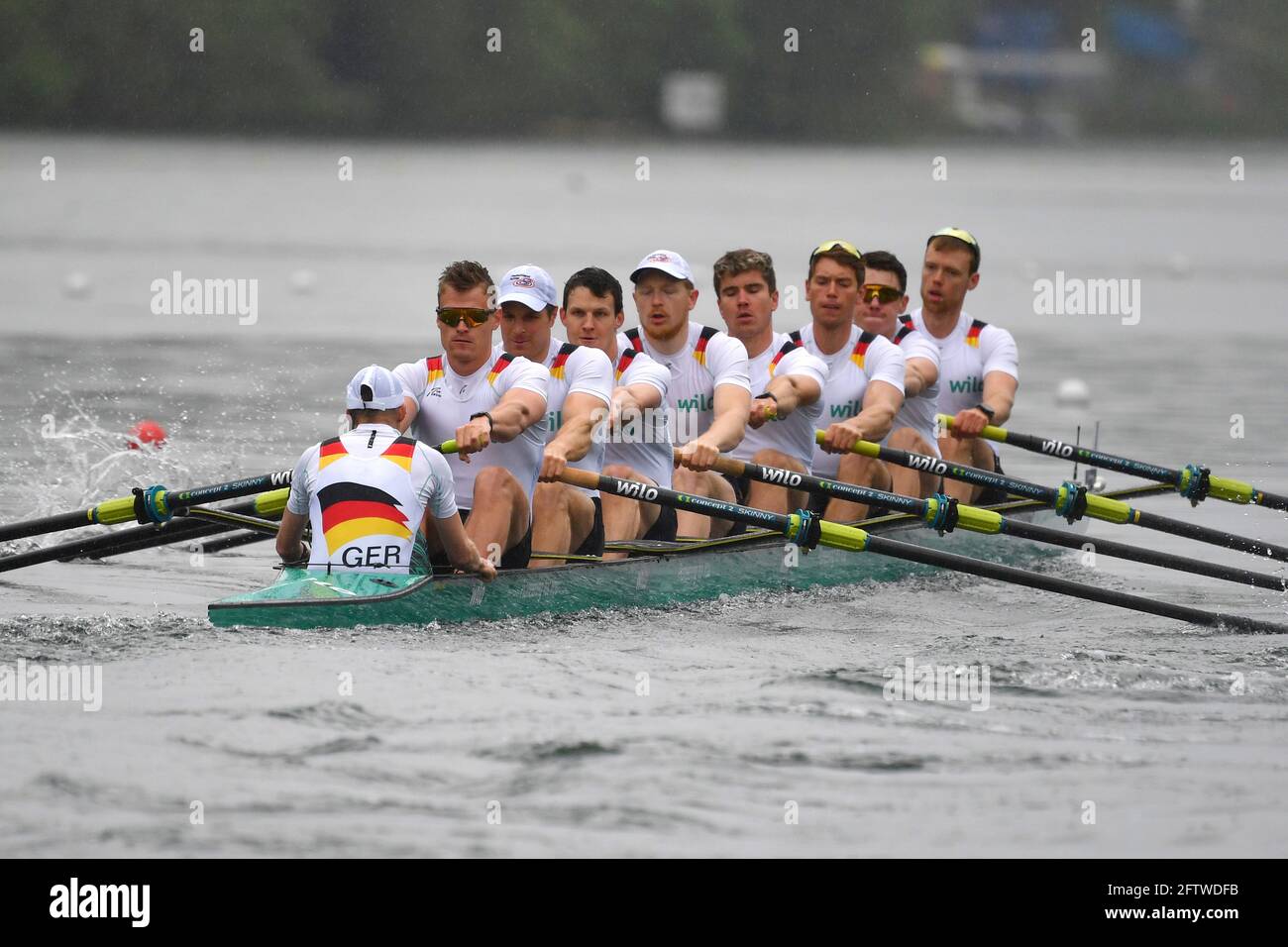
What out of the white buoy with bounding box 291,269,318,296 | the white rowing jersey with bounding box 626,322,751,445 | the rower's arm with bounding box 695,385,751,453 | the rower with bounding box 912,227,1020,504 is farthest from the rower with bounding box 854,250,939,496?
the white buoy with bounding box 291,269,318,296

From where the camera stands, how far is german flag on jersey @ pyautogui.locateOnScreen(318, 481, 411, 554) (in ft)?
23.6

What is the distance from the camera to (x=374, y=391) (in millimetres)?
7293

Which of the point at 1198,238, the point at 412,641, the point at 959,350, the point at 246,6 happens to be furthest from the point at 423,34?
the point at 412,641

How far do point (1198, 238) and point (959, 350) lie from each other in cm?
2928

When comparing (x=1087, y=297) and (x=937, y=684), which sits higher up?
(x=1087, y=297)

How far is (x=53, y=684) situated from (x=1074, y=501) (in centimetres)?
478

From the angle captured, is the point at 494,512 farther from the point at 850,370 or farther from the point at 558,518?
the point at 850,370

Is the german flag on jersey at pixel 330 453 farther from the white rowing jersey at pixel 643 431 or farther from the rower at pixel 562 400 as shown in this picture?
the white rowing jersey at pixel 643 431

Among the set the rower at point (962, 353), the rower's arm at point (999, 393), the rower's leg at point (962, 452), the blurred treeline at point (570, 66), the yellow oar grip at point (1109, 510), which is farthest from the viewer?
the blurred treeline at point (570, 66)

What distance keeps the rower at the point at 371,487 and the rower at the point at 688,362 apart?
6.69ft

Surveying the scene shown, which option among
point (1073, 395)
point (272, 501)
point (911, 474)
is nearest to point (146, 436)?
point (272, 501)

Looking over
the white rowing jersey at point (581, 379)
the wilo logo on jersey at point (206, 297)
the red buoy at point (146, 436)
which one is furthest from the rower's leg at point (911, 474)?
the wilo logo on jersey at point (206, 297)

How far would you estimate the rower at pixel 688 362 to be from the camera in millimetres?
9164

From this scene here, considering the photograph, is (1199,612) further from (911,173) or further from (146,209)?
(911,173)
